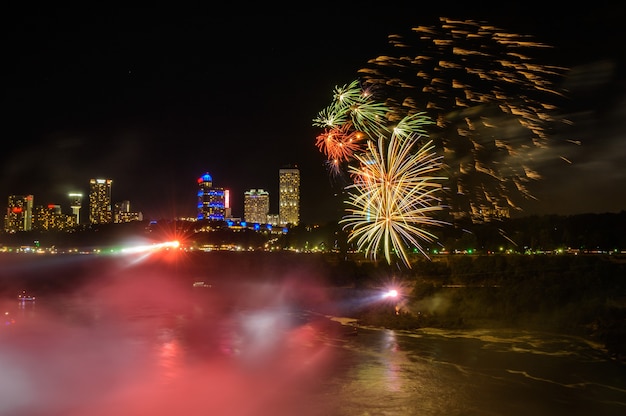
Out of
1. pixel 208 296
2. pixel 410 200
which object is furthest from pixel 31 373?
pixel 208 296

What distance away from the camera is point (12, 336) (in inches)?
798

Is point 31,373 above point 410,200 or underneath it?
underneath

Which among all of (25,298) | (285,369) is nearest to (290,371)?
(285,369)

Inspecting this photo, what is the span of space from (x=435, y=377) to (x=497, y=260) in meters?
25.1

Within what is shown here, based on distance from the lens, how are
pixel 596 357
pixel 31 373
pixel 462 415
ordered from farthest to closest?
pixel 596 357 → pixel 31 373 → pixel 462 415

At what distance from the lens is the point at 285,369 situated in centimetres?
1533

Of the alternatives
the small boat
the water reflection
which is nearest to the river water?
the water reflection

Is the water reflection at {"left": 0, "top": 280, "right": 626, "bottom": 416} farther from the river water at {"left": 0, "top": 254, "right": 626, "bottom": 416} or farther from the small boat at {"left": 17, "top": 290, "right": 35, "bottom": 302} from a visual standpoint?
the small boat at {"left": 17, "top": 290, "right": 35, "bottom": 302}

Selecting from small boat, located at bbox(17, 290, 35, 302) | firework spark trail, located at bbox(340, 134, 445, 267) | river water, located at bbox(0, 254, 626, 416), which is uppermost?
firework spark trail, located at bbox(340, 134, 445, 267)

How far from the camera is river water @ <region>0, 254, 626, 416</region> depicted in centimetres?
1200

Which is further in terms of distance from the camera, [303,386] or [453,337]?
[453,337]

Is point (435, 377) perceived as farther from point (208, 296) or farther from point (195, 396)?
point (208, 296)

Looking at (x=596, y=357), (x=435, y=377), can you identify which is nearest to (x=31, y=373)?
(x=435, y=377)

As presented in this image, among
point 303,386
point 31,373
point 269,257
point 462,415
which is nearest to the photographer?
point 462,415
